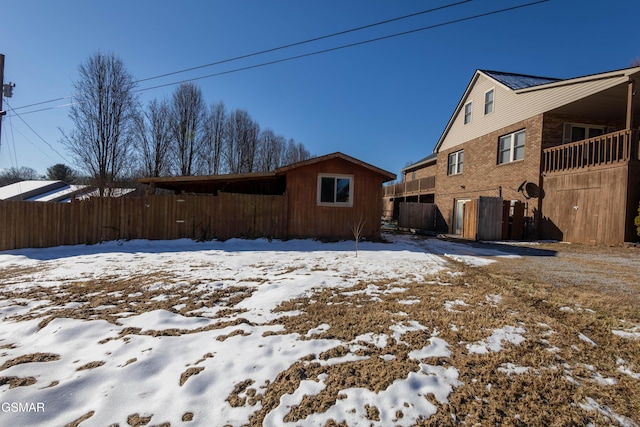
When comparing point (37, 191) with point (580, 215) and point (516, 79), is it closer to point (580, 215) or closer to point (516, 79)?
point (580, 215)

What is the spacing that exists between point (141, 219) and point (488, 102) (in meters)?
18.9

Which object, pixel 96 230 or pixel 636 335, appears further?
pixel 96 230

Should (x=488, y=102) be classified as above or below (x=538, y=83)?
below

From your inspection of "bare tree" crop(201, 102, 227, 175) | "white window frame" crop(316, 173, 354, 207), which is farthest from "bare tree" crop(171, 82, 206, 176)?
"white window frame" crop(316, 173, 354, 207)

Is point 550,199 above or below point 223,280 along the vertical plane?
above

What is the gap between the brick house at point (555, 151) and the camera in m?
10.4

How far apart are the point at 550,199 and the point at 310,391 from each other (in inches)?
587

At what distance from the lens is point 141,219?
10.8 metres

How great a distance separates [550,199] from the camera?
13.0 metres

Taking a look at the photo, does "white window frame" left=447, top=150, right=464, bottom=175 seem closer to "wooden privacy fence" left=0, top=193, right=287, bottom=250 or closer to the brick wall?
the brick wall

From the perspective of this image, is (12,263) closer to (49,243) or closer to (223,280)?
(49,243)

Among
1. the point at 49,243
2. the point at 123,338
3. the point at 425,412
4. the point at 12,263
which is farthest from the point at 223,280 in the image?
the point at 49,243

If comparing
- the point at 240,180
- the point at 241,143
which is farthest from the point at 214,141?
the point at 240,180

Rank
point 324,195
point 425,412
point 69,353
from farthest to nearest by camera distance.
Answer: point 324,195
point 69,353
point 425,412
